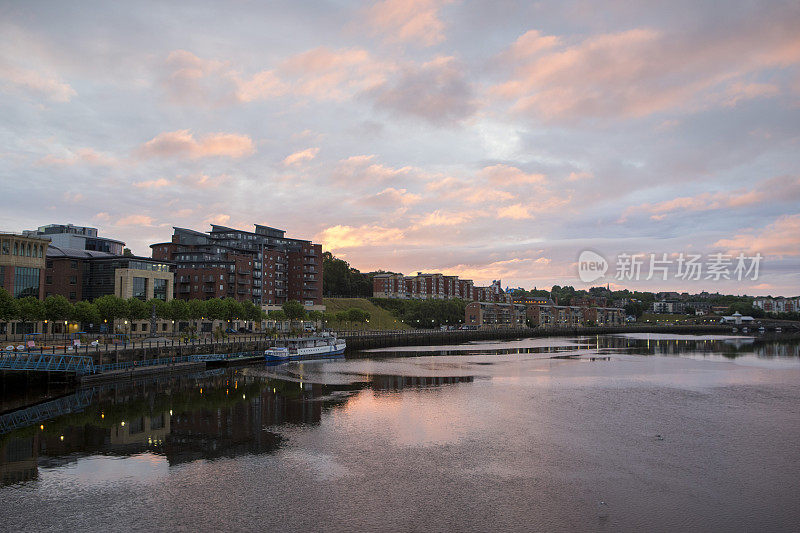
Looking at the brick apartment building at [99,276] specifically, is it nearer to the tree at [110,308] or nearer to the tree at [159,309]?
the tree at [159,309]

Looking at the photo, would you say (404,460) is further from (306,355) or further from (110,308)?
(110,308)

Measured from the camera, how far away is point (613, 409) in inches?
2067

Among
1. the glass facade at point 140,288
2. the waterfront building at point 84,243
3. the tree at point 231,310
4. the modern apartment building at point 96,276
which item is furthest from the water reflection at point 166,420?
the waterfront building at point 84,243

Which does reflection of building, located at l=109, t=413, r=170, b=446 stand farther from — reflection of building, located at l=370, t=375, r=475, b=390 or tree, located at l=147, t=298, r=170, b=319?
tree, located at l=147, t=298, r=170, b=319

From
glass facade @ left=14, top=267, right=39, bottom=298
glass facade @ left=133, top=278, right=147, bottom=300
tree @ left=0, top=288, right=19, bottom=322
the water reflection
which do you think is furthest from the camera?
glass facade @ left=133, top=278, right=147, bottom=300

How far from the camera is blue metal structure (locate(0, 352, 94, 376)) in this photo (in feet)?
190

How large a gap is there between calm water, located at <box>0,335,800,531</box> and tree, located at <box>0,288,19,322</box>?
1307 inches

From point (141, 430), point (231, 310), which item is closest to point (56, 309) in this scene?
point (231, 310)

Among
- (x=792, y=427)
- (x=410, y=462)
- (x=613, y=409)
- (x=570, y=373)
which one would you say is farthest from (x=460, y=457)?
(x=570, y=373)

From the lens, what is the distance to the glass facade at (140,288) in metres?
118

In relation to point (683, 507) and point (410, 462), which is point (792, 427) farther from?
point (410, 462)

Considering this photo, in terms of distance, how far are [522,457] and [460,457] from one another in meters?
4.21

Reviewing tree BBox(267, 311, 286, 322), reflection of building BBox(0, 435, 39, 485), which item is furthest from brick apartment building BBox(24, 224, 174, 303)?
reflection of building BBox(0, 435, 39, 485)

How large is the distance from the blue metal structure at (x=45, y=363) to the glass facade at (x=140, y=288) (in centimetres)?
5691
